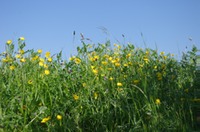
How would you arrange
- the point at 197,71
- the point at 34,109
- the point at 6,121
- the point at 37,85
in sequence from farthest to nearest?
the point at 197,71, the point at 37,85, the point at 34,109, the point at 6,121

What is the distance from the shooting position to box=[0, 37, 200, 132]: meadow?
266cm

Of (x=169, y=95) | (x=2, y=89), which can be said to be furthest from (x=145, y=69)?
(x=2, y=89)

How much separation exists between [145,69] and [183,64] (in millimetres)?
897

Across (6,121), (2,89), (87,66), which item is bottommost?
(6,121)

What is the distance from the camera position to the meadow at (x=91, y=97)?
2.66 meters

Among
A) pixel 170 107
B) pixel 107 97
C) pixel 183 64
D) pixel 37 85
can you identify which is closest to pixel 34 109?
pixel 37 85

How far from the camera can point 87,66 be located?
12.5 ft

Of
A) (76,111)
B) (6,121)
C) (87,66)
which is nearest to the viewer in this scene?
(6,121)

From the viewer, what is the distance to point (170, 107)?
9.70ft

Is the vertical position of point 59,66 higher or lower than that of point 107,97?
higher

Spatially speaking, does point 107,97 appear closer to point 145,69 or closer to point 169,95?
point 169,95

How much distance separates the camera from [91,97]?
300 cm

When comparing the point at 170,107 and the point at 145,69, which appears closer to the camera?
the point at 170,107

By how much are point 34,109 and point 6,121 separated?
1.64ft
